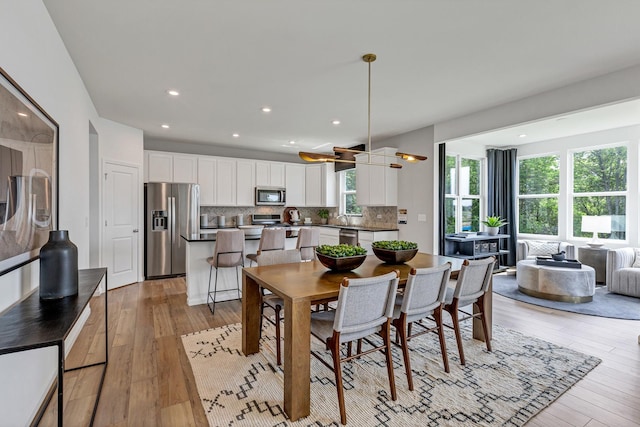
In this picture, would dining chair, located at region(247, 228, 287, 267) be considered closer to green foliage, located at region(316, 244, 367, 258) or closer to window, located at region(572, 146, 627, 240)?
green foliage, located at region(316, 244, 367, 258)

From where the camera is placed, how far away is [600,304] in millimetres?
3980

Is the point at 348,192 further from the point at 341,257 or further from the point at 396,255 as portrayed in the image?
the point at 341,257

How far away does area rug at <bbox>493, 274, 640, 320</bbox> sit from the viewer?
3.63 metres

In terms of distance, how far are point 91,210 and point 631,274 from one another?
772cm

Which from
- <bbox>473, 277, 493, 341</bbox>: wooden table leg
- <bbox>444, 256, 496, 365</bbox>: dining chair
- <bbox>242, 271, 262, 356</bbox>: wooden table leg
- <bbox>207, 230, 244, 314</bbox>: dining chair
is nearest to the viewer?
<bbox>444, 256, 496, 365</bbox>: dining chair

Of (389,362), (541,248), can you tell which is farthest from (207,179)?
(541,248)

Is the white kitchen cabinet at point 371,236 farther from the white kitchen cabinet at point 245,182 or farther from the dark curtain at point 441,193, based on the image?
the white kitchen cabinet at point 245,182

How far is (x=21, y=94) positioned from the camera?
167 cm

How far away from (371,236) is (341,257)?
3099mm

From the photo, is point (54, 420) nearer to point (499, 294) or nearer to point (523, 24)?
point (523, 24)

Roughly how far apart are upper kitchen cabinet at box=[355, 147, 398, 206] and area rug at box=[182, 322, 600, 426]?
3.12 m

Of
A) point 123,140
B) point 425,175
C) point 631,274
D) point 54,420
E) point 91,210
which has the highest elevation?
point 123,140

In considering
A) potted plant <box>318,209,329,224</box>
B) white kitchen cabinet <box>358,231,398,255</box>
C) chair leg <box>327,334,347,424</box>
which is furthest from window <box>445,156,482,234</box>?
chair leg <box>327,334,347,424</box>

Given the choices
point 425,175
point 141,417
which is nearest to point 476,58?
point 425,175
